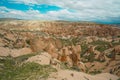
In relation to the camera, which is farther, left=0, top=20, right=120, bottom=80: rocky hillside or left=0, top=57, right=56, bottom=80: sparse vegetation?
left=0, top=20, right=120, bottom=80: rocky hillside

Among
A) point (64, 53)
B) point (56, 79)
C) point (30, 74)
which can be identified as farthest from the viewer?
point (64, 53)

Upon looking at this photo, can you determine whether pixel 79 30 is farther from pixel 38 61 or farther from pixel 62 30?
pixel 38 61

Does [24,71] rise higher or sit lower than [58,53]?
higher

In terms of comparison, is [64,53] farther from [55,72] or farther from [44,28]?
[44,28]

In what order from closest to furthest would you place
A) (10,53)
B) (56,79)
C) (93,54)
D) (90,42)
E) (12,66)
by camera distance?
(56,79)
(12,66)
(10,53)
(93,54)
(90,42)

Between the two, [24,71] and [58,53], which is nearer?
[24,71]

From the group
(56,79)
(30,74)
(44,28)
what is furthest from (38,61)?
(44,28)

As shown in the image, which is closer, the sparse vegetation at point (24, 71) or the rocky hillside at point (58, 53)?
the sparse vegetation at point (24, 71)

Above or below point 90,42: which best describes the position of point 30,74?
above

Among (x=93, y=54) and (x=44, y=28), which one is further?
(x=44, y=28)

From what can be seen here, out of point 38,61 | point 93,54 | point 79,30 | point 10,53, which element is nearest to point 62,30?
point 79,30
